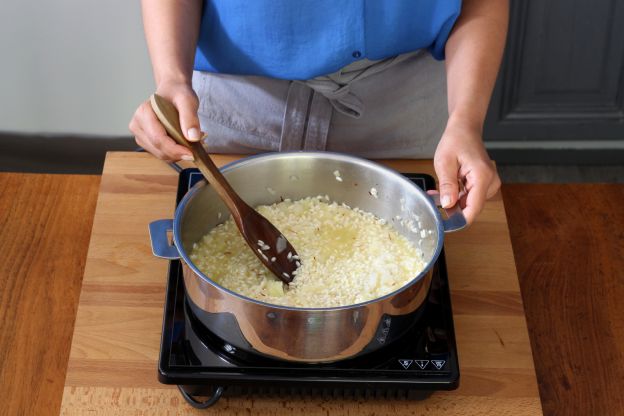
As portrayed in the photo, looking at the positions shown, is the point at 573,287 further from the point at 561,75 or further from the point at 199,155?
the point at 561,75

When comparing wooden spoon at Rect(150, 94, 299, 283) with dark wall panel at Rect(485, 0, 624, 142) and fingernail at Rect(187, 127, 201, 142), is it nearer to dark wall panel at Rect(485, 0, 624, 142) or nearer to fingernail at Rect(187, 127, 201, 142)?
fingernail at Rect(187, 127, 201, 142)

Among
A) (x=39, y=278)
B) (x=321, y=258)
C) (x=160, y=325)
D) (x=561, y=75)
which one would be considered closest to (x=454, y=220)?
(x=321, y=258)

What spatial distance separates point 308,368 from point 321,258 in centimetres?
20

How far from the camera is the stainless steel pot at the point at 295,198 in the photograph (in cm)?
100

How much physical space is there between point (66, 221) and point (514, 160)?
67.0 inches

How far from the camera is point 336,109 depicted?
155cm

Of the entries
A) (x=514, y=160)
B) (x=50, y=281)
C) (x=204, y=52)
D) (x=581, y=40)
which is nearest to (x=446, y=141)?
(x=204, y=52)

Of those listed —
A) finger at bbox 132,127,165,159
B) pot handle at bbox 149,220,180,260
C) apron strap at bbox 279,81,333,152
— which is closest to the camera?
pot handle at bbox 149,220,180,260

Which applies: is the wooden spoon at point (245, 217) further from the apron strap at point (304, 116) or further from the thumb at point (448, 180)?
the apron strap at point (304, 116)

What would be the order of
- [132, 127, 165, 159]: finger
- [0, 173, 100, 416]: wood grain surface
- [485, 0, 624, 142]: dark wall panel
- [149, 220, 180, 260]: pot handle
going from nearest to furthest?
[149, 220, 180, 260]: pot handle → [132, 127, 165, 159]: finger → [0, 173, 100, 416]: wood grain surface → [485, 0, 624, 142]: dark wall panel

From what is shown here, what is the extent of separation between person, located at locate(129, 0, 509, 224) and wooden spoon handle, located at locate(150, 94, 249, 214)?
1 centimetres

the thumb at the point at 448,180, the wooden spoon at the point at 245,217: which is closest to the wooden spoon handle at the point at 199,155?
the wooden spoon at the point at 245,217

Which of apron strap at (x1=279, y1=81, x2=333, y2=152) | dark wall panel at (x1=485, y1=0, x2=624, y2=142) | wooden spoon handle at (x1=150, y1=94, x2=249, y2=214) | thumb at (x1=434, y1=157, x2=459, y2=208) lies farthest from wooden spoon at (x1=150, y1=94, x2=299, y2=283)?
dark wall panel at (x1=485, y1=0, x2=624, y2=142)

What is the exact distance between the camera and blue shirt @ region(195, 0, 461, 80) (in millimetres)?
1384
